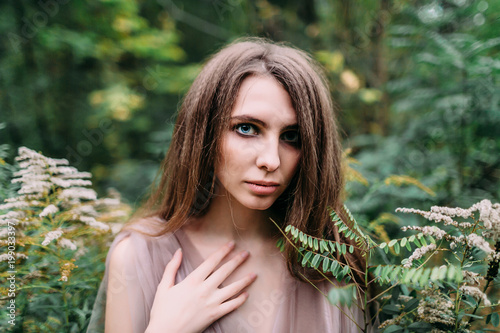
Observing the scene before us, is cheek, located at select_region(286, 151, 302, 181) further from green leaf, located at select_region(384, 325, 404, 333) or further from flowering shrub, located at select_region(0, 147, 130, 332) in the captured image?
flowering shrub, located at select_region(0, 147, 130, 332)

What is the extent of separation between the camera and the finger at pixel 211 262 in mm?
1392

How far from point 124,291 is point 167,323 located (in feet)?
0.73

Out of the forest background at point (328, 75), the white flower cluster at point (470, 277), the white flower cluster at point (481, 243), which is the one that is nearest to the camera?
the white flower cluster at point (481, 243)

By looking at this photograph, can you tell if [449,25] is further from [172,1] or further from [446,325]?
[172,1]

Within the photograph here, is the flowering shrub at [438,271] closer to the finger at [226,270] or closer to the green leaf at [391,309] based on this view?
the green leaf at [391,309]

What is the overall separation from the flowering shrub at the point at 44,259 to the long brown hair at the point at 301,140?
438mm

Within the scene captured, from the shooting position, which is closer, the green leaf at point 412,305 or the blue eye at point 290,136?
the green leaf at point 412,305

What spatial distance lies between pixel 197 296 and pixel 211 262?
0.51ft

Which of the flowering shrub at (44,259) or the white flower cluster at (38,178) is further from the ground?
the white flower cluster at (38,178)

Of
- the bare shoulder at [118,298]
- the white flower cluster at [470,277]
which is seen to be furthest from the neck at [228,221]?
the white flower cluster at [470,277]

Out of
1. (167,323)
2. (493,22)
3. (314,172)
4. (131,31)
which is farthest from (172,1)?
(167,323)

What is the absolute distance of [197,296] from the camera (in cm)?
Answer: 132

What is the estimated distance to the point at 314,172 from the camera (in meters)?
1.40

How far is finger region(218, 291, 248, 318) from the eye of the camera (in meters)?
1.34
